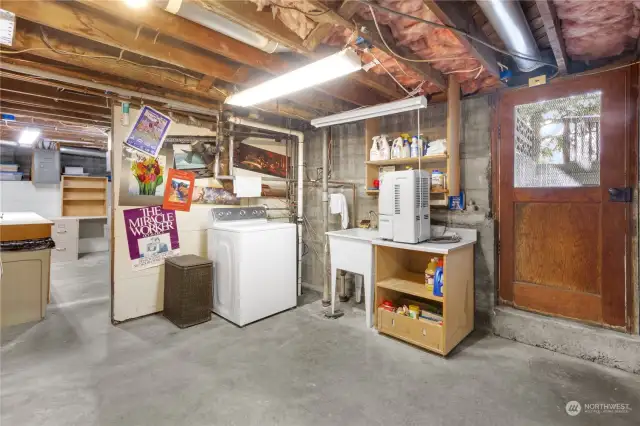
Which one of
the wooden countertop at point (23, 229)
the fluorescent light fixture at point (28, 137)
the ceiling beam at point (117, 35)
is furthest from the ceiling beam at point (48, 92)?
the fluorescent light fixture at point (28, 137)

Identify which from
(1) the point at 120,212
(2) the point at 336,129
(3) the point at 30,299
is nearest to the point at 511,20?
(2) the point at 336,129

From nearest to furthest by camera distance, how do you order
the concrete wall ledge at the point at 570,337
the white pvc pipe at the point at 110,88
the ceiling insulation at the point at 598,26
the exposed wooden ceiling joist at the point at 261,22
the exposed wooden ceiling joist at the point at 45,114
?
the exposed wooden ceiling joist at the point at 261,22 < the ceiling insulation at the point at 598,26 < the concrete wall ledge at the point at 570,337 < the white pvc pipe at the point at 110,88 < the exposed wooden ceiling joist at the point at 45,114

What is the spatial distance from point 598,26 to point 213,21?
234 cm

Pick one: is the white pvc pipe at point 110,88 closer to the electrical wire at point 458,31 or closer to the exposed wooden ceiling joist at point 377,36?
the exposed wooden ceiling joist at point 377,36

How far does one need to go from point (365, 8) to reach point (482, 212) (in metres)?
2.11

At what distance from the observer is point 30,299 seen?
3232 millimetres

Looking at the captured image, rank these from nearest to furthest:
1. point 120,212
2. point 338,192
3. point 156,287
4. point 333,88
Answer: point 333,88, point 120,212, point 156,287, point 338,192

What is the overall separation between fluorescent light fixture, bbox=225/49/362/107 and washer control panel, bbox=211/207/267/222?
47.1 inches

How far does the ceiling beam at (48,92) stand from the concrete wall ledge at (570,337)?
180 inches

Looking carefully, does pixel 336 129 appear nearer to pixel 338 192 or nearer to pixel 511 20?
pixel 338 192

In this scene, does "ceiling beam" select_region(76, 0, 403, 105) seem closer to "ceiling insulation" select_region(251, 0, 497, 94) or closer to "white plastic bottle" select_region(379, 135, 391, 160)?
"ceiling insulation" select_region(251, 0, 497, 94)

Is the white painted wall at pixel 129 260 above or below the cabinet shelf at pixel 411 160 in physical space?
below

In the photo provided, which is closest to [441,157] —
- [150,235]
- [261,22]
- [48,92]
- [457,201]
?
[457,201]

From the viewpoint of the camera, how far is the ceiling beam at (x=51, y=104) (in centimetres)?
327
